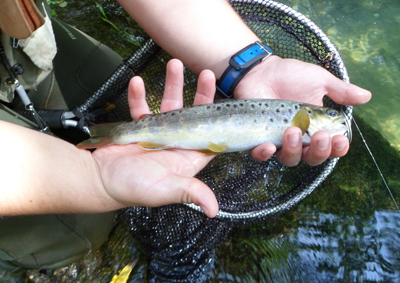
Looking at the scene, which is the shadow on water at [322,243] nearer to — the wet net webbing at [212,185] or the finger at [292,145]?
the wet net webbing at [212,185]

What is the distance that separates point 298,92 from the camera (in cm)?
234

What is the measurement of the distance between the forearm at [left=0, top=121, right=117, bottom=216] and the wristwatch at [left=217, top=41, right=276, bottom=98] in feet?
4.64

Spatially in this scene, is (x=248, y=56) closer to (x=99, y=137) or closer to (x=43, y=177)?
(x=99, y=137)

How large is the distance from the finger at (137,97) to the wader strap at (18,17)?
817 millimetres

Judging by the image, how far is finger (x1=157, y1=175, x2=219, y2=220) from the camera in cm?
153

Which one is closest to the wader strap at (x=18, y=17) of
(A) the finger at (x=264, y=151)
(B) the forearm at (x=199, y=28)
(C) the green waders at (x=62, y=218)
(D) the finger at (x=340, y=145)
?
(C) the green waders at (x=62, y=218)

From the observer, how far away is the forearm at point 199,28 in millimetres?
2566

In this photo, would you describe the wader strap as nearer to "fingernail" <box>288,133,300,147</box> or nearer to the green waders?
the green waders

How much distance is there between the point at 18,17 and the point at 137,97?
39.6 inches

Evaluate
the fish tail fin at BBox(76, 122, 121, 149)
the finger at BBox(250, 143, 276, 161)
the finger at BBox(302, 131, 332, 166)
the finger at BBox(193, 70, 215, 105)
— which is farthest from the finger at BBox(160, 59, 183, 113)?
the finger at BBox(302, 131, 332, 166)

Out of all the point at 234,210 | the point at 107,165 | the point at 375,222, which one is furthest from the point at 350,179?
the point at 107,165

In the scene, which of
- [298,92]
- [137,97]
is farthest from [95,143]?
[298,92]

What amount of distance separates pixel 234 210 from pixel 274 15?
6.77 ft

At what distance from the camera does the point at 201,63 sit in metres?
2.70
